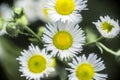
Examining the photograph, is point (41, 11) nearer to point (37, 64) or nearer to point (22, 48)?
point (22, 48)

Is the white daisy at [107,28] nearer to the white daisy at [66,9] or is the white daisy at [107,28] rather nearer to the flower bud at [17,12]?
the white daisy at [66,9]

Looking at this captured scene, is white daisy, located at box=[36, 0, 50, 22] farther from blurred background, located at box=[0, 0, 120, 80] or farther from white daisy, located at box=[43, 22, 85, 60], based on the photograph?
white daisy, located at box=[43, 22, 85, 60]

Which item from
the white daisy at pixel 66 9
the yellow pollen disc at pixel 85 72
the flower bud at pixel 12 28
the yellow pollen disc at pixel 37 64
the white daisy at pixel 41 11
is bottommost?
the yellow pollen disc at pixel 85 72

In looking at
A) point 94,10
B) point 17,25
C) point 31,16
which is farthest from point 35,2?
point 17,25

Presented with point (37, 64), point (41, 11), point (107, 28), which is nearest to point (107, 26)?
point (107, 28)

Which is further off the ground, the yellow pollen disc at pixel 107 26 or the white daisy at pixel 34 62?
the yellow pollen disc at pixel 107 26

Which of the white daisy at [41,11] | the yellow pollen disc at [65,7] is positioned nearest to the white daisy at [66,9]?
the yellow pollen disc at [65,7]

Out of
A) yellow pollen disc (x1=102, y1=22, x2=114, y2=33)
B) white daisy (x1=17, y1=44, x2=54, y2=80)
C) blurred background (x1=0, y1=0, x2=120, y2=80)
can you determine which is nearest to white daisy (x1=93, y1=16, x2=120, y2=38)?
yellow pollen disc (x1=102, y1=22, x2=114, y2=33)
